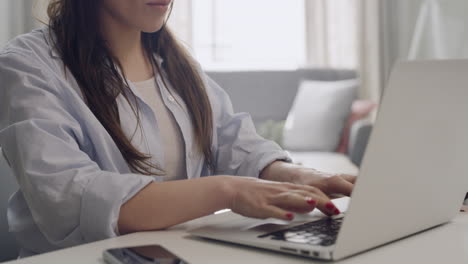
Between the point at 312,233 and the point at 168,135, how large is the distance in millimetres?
533

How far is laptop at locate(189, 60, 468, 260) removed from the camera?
55 centimetres

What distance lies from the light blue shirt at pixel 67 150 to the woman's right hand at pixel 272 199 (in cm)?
11

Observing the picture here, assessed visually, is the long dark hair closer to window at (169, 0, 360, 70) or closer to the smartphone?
the smartphone

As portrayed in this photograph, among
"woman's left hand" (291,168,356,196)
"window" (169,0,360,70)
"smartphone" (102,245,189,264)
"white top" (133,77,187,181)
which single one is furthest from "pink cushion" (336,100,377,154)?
"smartphone" (102,245,189,264)

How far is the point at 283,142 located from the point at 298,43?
1598mm

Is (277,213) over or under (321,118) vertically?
over

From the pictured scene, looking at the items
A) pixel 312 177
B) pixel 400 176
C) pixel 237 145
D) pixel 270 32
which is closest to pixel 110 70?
pixel 237 145

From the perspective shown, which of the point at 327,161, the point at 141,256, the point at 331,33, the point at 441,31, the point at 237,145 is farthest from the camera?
the point at 331,33

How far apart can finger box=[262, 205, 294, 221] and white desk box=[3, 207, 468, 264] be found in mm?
59

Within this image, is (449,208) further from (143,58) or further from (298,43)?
(298,43)

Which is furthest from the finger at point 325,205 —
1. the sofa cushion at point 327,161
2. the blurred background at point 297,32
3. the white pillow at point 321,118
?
A: the blurred background at point 297,32

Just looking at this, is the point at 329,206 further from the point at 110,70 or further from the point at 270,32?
the point at 270,32

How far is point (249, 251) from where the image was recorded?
609 mm

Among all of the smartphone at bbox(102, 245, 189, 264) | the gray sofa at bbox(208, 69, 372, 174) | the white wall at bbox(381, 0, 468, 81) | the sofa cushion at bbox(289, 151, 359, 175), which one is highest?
the smartphone at bbox(102, 245, 189, 264)
